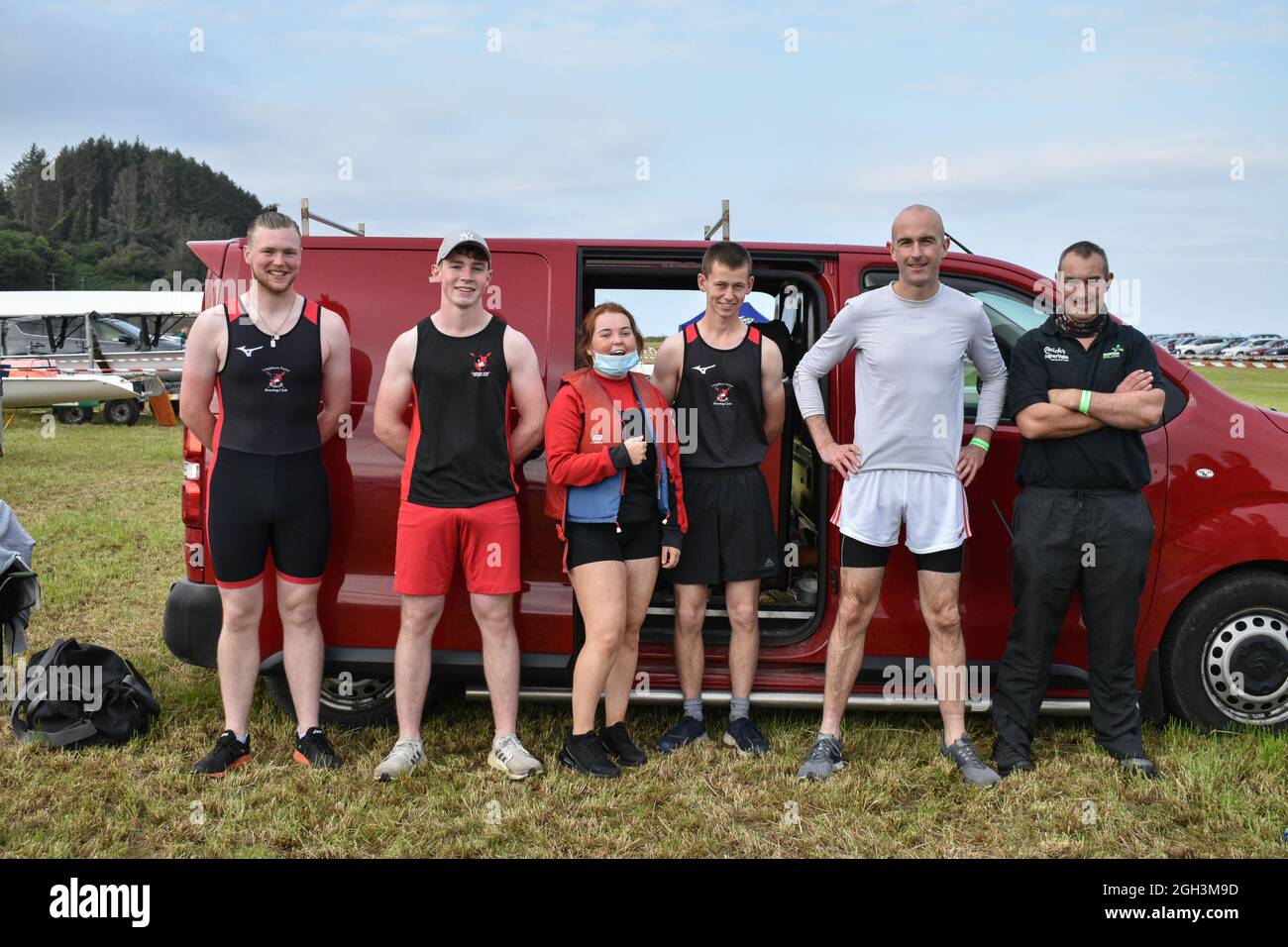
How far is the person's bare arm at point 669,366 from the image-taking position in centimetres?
365

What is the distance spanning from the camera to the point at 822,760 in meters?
3.49

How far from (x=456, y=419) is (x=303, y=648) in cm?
104

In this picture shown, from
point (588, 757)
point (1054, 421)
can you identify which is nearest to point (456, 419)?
point (588, 757)

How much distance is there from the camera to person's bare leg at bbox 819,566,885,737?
3.52 metres

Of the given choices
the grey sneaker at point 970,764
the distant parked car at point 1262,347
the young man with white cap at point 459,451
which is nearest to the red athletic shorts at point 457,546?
the young man with white cap at point 459,451

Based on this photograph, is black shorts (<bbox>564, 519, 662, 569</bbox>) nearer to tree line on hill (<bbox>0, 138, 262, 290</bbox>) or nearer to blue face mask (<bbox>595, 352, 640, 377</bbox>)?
blue face mask (<bbox>595, 352, 640, 377</bbox>)

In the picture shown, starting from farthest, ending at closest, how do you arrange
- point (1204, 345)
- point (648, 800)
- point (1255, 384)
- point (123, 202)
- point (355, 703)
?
point (123, 202), point (1204, 345), point (1255, 384), point (355, 703), point (648, 800)

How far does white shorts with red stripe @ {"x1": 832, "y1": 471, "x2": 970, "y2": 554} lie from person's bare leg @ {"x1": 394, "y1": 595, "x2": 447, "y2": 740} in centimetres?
154

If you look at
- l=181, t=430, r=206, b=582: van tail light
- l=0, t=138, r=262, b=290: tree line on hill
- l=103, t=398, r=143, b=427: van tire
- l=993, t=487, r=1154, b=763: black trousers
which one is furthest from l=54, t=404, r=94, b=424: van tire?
l=0, t=138, r=262, b=290: tree line on hill

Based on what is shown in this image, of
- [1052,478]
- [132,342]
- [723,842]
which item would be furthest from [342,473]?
[132,342]

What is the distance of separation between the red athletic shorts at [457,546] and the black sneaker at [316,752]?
0.65 meters

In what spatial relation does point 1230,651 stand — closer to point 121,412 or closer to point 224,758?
point 224,758

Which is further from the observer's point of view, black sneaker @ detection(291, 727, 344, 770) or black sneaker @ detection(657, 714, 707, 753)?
black sneaker @ detection(657, 714, 707, 753)

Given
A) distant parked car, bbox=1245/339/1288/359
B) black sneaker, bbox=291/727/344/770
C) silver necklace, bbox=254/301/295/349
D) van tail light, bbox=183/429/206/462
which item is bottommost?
black sneaker, bbox=291/727/344/770
